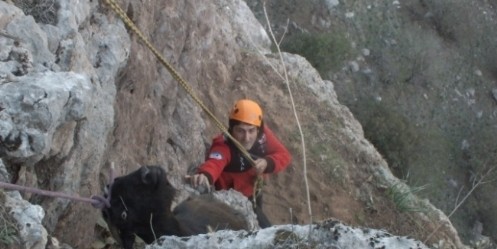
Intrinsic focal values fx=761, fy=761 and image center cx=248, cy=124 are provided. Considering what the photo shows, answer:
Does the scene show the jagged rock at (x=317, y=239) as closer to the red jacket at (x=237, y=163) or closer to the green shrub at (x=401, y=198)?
the red jacket at (x=237, y=163)

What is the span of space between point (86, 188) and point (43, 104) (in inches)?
48.1

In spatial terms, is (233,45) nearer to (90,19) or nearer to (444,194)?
(90,19)

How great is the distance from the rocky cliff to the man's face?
0.58 meters

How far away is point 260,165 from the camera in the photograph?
19.0ft

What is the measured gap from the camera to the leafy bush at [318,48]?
54.7 feet

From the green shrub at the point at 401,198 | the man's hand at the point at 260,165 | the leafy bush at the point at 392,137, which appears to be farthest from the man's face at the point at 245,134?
the leafy bush at the point at 392,137

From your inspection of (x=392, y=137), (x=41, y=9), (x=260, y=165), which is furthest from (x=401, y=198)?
(x=392, y=137)

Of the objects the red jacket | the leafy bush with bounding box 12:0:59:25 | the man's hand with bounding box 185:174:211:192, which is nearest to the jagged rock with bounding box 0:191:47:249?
the leafy bush with bounding box 12:0:59:25

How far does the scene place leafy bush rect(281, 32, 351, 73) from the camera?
54.7 ft

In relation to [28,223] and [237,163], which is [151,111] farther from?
[28,223]

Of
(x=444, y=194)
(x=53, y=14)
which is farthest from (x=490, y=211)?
(x=53, y=14)

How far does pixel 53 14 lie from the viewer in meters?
4.12

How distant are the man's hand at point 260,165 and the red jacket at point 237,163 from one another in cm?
6

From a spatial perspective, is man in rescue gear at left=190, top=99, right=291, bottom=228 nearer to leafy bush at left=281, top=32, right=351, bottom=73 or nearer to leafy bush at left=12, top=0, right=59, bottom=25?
leafy bush at left=12, top=0, right=59, bottom=25
